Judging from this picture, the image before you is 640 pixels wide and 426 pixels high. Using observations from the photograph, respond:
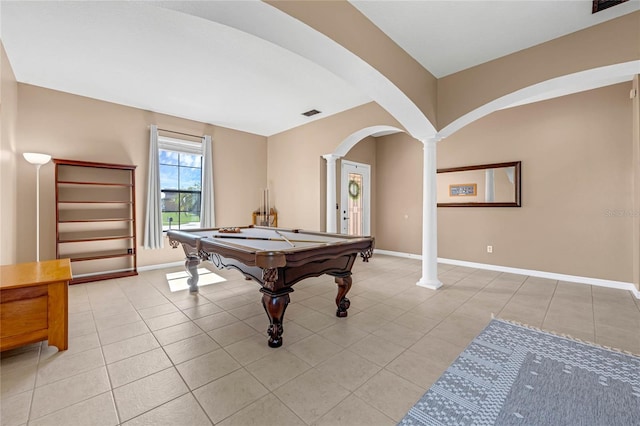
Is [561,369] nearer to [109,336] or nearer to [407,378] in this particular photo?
[407,378]

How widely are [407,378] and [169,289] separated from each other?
3.24m

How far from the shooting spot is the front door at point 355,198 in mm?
5969

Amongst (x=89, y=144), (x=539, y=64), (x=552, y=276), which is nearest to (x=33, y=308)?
(x=89, y=144)

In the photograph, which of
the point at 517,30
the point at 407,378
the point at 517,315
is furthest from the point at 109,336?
the point at 517,30

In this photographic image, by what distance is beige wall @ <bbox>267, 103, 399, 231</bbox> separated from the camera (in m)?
4.72

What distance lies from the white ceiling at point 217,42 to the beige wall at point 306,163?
494mm

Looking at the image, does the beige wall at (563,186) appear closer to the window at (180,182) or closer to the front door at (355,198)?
the front door at (355,198)

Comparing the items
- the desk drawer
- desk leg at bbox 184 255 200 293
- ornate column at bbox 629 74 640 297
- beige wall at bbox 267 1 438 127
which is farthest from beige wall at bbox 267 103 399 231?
the desk drawer

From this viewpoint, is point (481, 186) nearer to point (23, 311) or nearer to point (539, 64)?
point (539, 64)

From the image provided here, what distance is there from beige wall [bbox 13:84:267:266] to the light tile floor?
45.8 inches

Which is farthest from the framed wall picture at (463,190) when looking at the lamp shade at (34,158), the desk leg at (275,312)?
the lamp shade at (34,158)

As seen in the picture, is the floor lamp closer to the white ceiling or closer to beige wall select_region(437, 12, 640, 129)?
the white ceiling

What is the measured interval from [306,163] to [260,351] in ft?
13.3

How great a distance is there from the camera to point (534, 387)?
168 centimetres
